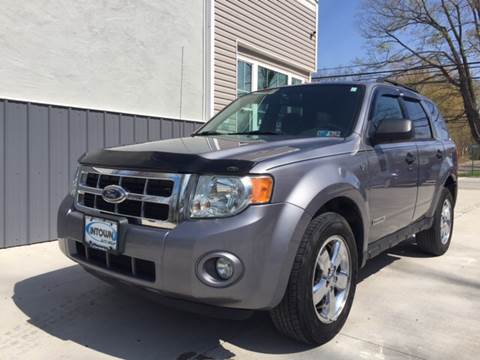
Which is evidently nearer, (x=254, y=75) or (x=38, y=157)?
(x=38, y=157)

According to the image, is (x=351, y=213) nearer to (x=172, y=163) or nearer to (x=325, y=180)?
(x=325, y=180)

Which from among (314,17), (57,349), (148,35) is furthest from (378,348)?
(314,17)

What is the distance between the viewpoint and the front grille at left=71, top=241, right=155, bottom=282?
8.66 ft

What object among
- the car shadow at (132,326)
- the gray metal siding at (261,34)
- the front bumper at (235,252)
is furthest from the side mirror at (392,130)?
the gray metal siding at (261,34)

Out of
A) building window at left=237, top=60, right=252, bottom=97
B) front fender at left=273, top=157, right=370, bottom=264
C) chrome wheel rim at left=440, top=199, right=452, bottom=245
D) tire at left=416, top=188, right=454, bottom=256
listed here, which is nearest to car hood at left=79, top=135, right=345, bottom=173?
front fender at left=273, top=157, right=370, bottom=264

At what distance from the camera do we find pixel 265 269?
2451 mm

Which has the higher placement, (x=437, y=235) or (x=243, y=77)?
(x=243, y=77)

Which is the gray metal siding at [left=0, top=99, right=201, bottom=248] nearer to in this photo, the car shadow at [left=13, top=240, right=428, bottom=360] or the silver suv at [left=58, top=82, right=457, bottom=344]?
the car shadow at [left=13, top=240, right=428, bottom=360]

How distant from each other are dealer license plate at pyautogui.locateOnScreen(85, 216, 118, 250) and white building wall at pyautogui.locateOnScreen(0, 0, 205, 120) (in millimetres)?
3322

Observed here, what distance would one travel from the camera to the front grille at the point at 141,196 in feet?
8.46

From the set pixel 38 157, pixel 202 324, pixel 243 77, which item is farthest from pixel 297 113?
pixel 243 77

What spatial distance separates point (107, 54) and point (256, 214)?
504cm

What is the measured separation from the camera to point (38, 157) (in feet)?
18.1

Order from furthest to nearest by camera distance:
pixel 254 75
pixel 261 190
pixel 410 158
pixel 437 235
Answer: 1. pixel 254 75
2. pixel 437 235
3. pixel 410 158
4. pixel 261 190
